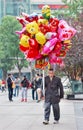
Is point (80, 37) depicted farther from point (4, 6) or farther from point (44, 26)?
point (4, 6)

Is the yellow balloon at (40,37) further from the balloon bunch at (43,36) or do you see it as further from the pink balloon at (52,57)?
the pink balloon at (52,57)

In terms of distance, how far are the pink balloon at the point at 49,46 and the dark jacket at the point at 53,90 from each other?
3.05 ft

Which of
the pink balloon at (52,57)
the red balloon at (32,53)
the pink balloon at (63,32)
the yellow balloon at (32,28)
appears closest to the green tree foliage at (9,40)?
the pink balloon at (52,57)

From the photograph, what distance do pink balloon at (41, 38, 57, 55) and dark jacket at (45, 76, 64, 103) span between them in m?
0.93

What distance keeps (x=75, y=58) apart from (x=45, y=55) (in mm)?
17214

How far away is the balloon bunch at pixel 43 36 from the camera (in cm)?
1586

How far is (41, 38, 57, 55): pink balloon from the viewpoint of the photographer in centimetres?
1584

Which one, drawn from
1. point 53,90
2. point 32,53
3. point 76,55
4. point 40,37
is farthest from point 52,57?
point 76,55

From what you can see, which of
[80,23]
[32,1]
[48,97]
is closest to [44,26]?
[48,97]

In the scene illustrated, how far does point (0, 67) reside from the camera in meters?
82.1

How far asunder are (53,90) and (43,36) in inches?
66.1

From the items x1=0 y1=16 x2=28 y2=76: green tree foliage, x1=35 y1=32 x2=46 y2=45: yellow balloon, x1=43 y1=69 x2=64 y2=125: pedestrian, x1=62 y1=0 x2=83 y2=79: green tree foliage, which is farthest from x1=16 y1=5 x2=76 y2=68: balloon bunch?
x1=0 y1=16 x2=28 y2=76: green tree foliage

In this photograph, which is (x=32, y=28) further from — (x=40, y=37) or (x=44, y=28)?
(x=44, y=28)

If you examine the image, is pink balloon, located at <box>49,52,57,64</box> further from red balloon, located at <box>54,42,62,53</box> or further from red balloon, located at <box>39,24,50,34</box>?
red balloon, located at <box>39,24,50,34</box>
